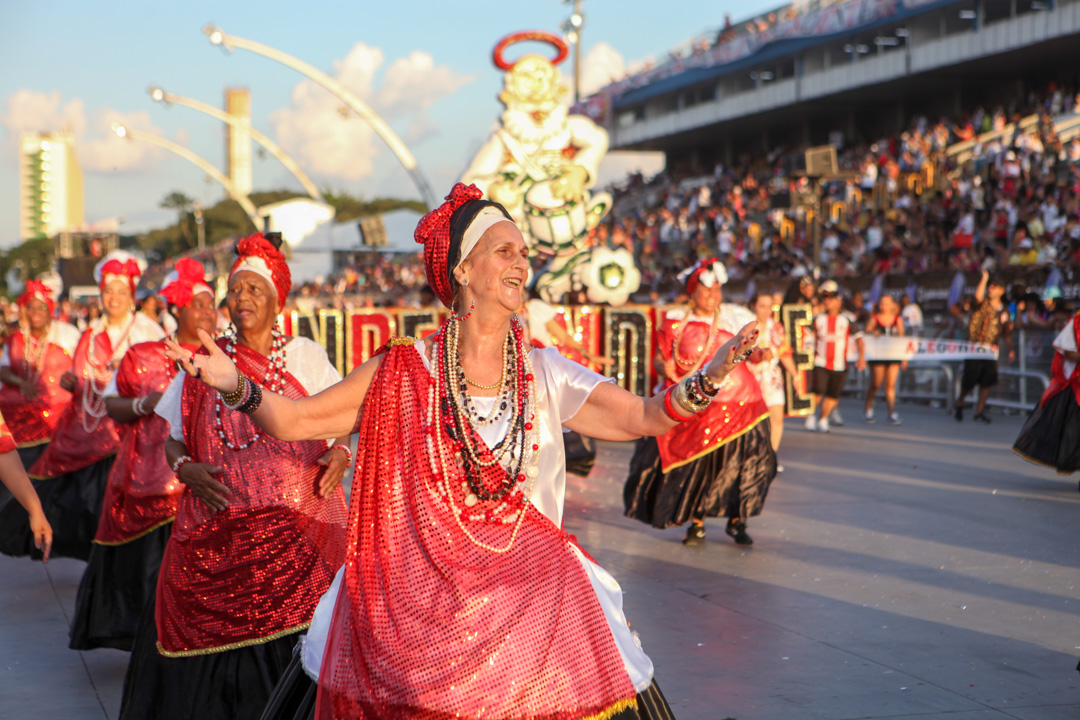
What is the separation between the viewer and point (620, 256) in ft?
53.4

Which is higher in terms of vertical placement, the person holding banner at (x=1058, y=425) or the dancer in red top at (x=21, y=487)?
the dancer in red top at (x=21, y=487)

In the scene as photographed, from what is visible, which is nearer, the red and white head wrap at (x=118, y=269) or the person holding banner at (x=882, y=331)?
the red and white head wrap at (x=118, y=269)

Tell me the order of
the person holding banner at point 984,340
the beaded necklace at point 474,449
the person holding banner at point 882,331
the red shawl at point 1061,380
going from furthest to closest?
1. the person holding banner at point 882,331
2. the person holding banner at point 984,340
3. the red shawl at point 1061,380
4. the beaded necklace at point 474,449

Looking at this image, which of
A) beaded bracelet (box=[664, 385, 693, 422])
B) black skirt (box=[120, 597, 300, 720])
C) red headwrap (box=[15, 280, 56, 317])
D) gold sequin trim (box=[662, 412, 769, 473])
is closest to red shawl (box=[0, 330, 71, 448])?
red headwrap (box=[15, 280, 56, 317])

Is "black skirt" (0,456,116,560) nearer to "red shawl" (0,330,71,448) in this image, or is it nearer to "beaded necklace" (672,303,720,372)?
"red shawl" (0,330,71,448)

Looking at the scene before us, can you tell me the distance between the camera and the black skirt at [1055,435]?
33.1ft

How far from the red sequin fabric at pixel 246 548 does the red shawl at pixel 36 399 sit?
5.31 metres

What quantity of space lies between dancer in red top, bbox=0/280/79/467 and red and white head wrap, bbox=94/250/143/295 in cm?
250

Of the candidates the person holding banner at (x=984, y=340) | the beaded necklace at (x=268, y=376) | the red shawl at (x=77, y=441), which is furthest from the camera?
the person holding banner at (x=984, y=340)

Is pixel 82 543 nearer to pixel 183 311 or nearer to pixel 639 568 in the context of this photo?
pixel 183 311

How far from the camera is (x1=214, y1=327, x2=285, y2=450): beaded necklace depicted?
4445 millimetres

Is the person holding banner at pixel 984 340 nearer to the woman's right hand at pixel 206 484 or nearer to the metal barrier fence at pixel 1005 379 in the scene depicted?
the metal barrier fence at pixel 1005 379

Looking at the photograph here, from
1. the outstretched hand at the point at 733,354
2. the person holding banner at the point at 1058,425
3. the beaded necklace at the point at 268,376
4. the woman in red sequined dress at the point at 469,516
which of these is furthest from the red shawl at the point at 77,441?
the person holding banner at the point at 1058,425

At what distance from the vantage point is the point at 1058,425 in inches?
404
